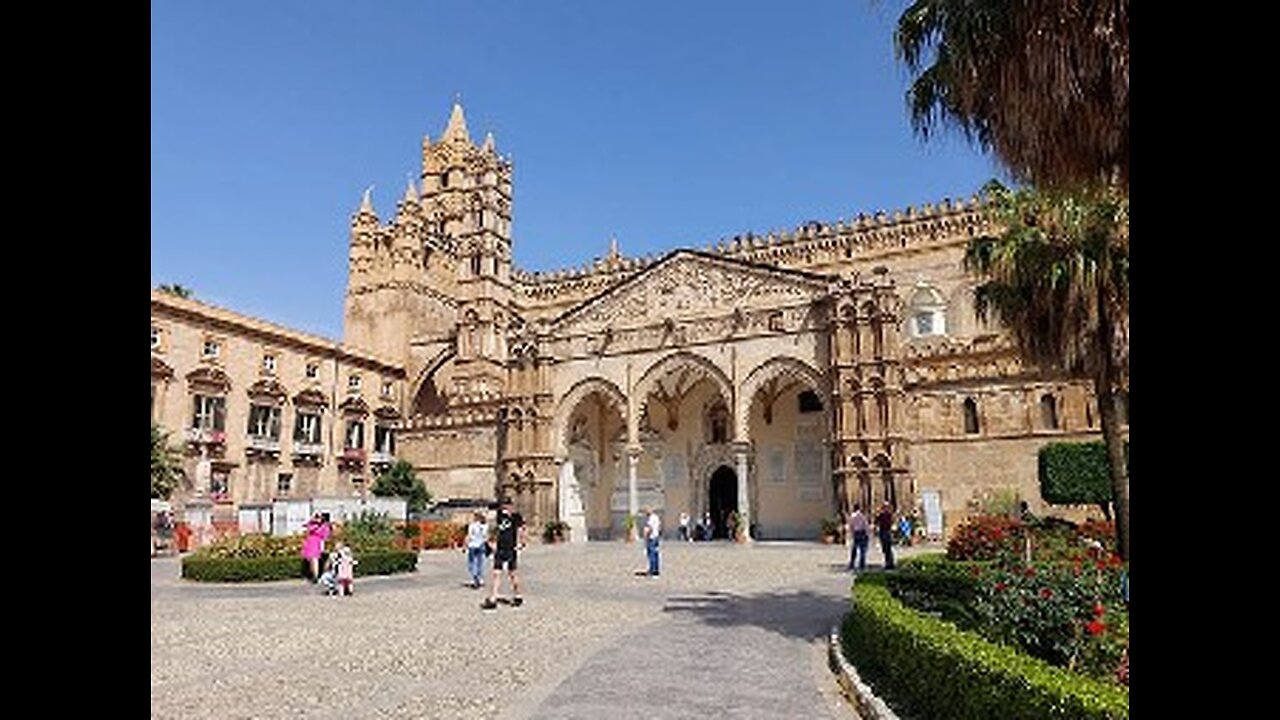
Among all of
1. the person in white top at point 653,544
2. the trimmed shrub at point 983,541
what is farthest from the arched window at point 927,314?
the person in white top at point 653,544

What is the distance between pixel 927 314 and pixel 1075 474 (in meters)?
16.1

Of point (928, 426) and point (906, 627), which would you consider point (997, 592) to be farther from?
point (928, 426)

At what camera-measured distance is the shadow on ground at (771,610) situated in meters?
13.2

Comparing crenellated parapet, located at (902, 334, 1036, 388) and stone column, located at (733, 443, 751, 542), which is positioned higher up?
crenellated parapet, located at (902, 334, 1036, 388)

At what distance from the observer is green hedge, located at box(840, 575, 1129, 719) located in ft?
17.7

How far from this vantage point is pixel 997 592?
9867mm

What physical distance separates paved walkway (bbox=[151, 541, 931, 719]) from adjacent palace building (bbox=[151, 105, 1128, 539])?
52.9 feet

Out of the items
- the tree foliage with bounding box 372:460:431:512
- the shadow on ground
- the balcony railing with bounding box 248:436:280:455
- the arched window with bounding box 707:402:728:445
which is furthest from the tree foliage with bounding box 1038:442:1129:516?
the balcony railing with bounding box 248:436:280:455

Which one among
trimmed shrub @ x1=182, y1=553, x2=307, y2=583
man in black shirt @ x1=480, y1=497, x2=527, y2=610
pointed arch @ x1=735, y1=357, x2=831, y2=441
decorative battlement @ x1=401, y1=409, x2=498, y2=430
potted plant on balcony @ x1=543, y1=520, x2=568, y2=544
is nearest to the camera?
man in black shirt @ x1=480, y1=497, x2=527, y2=610

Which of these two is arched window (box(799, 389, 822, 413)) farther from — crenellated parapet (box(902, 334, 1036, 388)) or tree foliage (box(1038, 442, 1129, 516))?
tree foliage (box(1038, 442, 1129, 516))

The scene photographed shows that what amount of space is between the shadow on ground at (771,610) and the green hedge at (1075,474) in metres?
17.3

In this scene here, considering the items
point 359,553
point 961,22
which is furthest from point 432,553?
point 961,22
